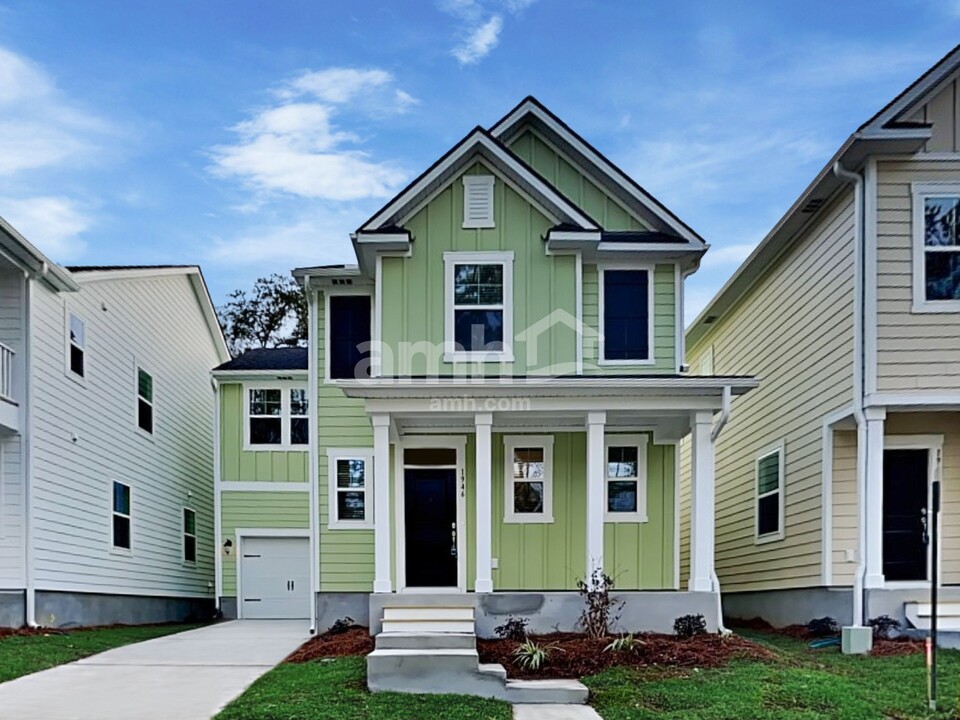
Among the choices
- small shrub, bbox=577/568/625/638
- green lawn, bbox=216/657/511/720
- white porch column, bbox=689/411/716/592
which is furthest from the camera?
white porch column, bbox=689/411/716/592

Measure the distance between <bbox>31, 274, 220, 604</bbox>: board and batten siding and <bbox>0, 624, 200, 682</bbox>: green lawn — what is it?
3.82 feet

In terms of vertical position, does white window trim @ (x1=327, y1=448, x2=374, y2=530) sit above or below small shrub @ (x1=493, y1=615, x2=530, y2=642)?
above

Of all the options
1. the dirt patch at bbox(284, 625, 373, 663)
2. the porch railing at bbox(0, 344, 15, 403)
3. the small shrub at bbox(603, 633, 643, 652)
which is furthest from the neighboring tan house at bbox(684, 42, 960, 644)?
the porch railing at bbox(0, 344, 15, 403)

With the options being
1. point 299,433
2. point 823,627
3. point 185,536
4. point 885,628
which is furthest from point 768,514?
point 185,536

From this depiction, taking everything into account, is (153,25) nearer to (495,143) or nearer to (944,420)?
(495,143)

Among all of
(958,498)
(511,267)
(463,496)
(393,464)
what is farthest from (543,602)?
(958,498)

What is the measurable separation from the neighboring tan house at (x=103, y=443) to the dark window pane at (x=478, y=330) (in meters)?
6.17

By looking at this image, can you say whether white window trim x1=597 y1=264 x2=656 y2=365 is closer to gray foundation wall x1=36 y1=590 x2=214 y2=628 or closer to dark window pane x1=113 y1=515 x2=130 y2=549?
gray foundation wall x1=36 y1=590 x2=214 y2=628

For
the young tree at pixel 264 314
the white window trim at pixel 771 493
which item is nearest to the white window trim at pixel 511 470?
the white window trim at pixel 771 493

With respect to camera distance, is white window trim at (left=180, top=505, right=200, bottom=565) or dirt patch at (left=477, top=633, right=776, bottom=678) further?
white window trim at (left=180, top=505, right=200, bottom=565)

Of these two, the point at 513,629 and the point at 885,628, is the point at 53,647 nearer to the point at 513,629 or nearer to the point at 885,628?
the point at 513,629

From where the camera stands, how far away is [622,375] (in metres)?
12.7

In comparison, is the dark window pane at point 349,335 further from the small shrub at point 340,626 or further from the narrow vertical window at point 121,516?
the narrow vertical window at point 121,516

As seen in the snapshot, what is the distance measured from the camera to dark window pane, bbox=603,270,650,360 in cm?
1304
